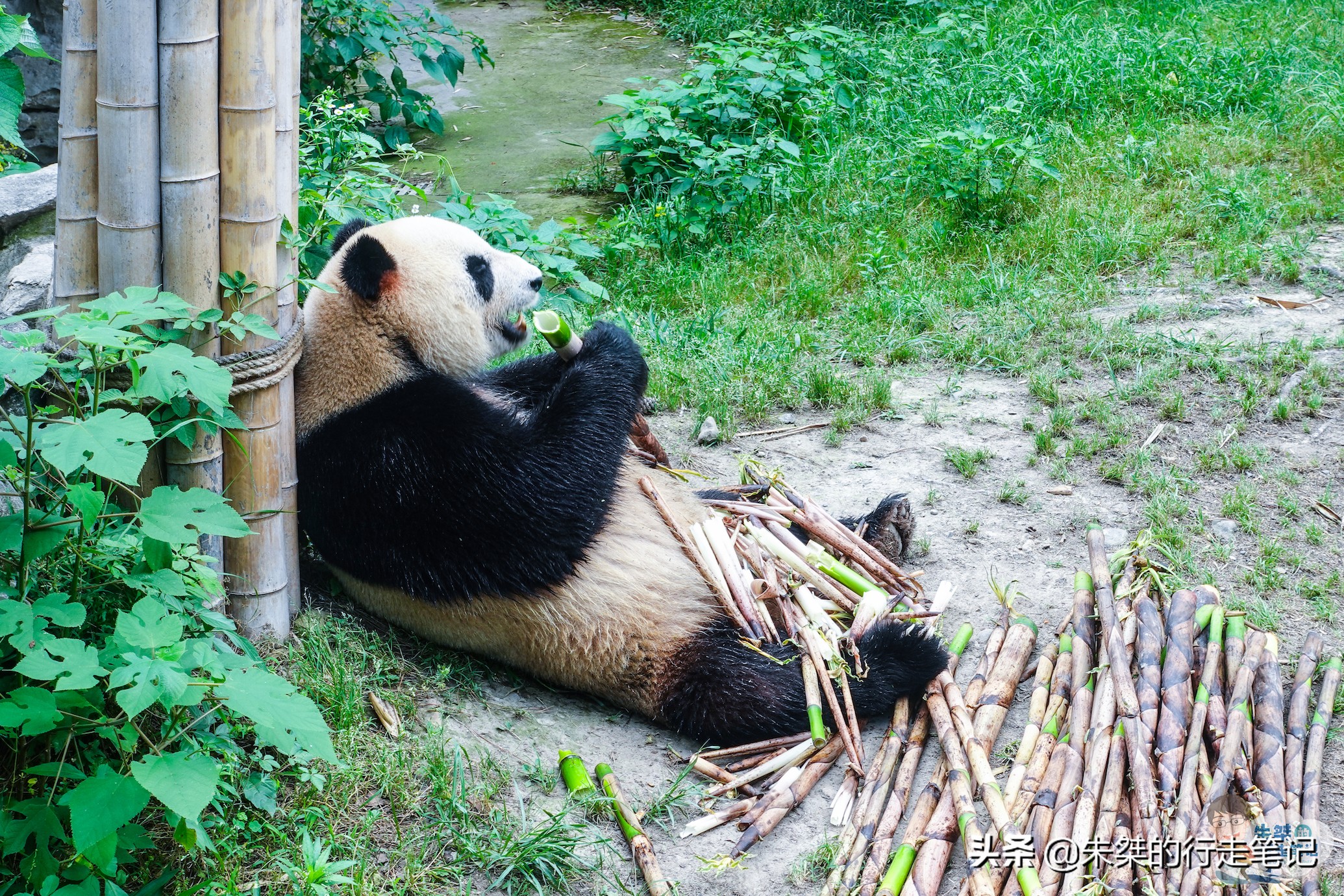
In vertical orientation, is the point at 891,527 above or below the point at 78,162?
below

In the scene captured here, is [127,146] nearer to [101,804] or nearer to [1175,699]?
[101,804]

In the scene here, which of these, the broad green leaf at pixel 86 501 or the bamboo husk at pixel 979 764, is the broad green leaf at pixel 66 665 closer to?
the broad green leaf at pixel 86 501

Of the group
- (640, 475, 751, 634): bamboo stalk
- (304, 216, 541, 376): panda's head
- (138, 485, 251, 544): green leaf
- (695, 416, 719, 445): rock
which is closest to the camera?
(138, 485, 251, 544): green leaf

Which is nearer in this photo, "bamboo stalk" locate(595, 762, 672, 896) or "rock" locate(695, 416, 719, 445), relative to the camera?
"bamboo stalk" locate(595, 762, 672, 896)

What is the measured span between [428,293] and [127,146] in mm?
889

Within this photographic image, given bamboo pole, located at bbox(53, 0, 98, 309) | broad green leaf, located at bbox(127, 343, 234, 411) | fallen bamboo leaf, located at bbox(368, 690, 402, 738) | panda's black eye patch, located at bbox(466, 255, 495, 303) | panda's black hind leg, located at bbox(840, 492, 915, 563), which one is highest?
bamboo pole, located at bbox(53, 0, 98, 309)

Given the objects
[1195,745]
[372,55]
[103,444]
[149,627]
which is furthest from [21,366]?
[372,55]

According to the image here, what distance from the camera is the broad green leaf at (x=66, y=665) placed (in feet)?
6.22

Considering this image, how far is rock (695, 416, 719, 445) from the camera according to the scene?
4.36 meters

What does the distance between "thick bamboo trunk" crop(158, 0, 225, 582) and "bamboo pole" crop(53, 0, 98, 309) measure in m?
0.17

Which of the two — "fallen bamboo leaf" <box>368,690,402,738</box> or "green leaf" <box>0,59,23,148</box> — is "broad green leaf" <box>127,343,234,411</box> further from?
"fallen bamboo leaf" <box>368,690,402,738</box>

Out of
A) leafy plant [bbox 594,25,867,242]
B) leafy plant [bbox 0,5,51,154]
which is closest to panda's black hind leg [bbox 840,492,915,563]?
leafy plant [bbox 0,5,51,154]

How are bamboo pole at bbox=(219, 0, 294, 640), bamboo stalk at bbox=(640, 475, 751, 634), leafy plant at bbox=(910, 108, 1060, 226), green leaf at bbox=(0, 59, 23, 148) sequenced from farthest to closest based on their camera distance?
leafy plant at bbox=(910, 108, 1060, 226), bamboo stalk at bbox=(640, 475, 751, 634), bamboo pole at bbox=(219, 0, 294, 640), green leaf at bbox=(0, 59, 23, 148)

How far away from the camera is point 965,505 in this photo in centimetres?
390
